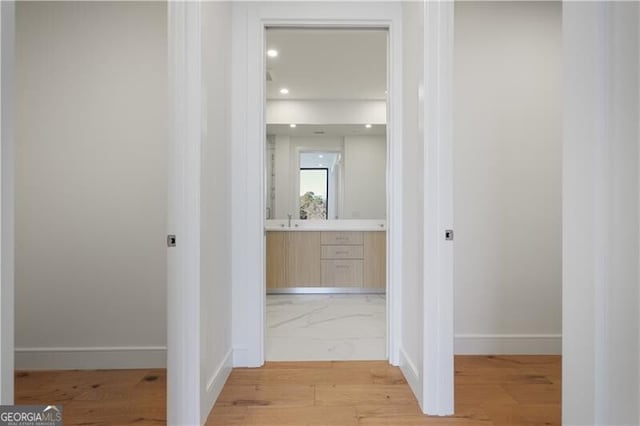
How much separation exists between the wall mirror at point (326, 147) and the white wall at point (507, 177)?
1924 mm

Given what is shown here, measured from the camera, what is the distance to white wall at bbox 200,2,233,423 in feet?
5.02

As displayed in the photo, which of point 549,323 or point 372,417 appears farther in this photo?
point 549,323

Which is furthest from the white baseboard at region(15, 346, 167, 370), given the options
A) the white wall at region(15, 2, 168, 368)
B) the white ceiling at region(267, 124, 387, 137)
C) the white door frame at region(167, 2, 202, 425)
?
the white ceiling at region(267, 124, 387, 137)

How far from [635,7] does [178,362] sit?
1.68 m

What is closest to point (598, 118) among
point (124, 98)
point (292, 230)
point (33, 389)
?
point (124, 98)

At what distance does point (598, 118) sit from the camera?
27.6 inches

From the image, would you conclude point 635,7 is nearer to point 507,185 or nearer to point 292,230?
point 507,185

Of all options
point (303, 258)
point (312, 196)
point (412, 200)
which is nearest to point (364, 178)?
point (312, 196)

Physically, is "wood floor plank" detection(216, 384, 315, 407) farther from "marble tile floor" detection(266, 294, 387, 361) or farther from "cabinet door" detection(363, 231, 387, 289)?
"cabinet door" detection(363, 231, 387, 289)

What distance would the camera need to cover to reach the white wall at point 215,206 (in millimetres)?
1530

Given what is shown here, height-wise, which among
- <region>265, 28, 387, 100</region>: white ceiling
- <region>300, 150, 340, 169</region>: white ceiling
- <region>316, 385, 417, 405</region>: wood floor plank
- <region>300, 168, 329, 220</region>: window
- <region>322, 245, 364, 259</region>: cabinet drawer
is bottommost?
<region>316, 385, 417, 405</region>: wood floor plank

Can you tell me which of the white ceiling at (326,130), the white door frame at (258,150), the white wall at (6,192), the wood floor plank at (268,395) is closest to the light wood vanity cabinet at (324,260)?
the white ceiling at (326,130)

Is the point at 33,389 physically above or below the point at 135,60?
below

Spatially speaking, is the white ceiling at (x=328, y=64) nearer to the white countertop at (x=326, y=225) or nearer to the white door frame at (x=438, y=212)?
the white door frame at (x=438, y=212)
